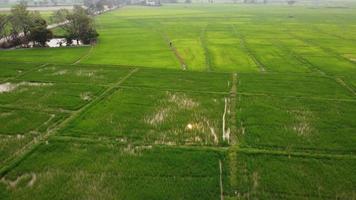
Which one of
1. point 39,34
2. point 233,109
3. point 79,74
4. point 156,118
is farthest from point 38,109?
point 39,34

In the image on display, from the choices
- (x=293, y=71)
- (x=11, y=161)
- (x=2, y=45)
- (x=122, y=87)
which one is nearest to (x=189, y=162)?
(x=11, y=161)

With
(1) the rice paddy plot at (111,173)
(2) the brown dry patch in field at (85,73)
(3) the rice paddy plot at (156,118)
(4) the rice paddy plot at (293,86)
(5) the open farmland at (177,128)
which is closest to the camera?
(1) the rice paddy plot at (111,173)

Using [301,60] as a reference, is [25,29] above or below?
above

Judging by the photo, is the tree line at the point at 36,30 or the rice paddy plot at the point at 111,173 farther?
the tree line at the point at 36,30

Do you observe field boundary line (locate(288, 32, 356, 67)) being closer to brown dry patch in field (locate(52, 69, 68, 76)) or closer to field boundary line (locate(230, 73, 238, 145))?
field boundary line (locate(230, 73, 238, 145))

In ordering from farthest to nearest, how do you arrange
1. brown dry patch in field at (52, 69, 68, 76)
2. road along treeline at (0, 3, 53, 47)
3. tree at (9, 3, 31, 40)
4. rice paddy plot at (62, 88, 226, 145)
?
tree at (9, 3, 31, 40), road along treeline at (0, 3, 53, 47), brown dry patch in field at (52, 69, 68, 76), rice paddy plot at (62, 88, 226, 145)

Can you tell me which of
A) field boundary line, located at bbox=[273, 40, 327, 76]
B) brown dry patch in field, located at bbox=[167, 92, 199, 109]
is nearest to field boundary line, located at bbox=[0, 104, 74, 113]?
brown dry patch in field, located at bbox=[167, 92, 199, 109]

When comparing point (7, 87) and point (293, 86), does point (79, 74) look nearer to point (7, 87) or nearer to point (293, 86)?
point (7, 87)

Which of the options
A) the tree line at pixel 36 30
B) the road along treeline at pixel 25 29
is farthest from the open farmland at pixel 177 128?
the tree line at pixel 36 30

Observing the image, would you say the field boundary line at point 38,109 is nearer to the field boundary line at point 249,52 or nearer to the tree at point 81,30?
the field boundary line at point 249,52
